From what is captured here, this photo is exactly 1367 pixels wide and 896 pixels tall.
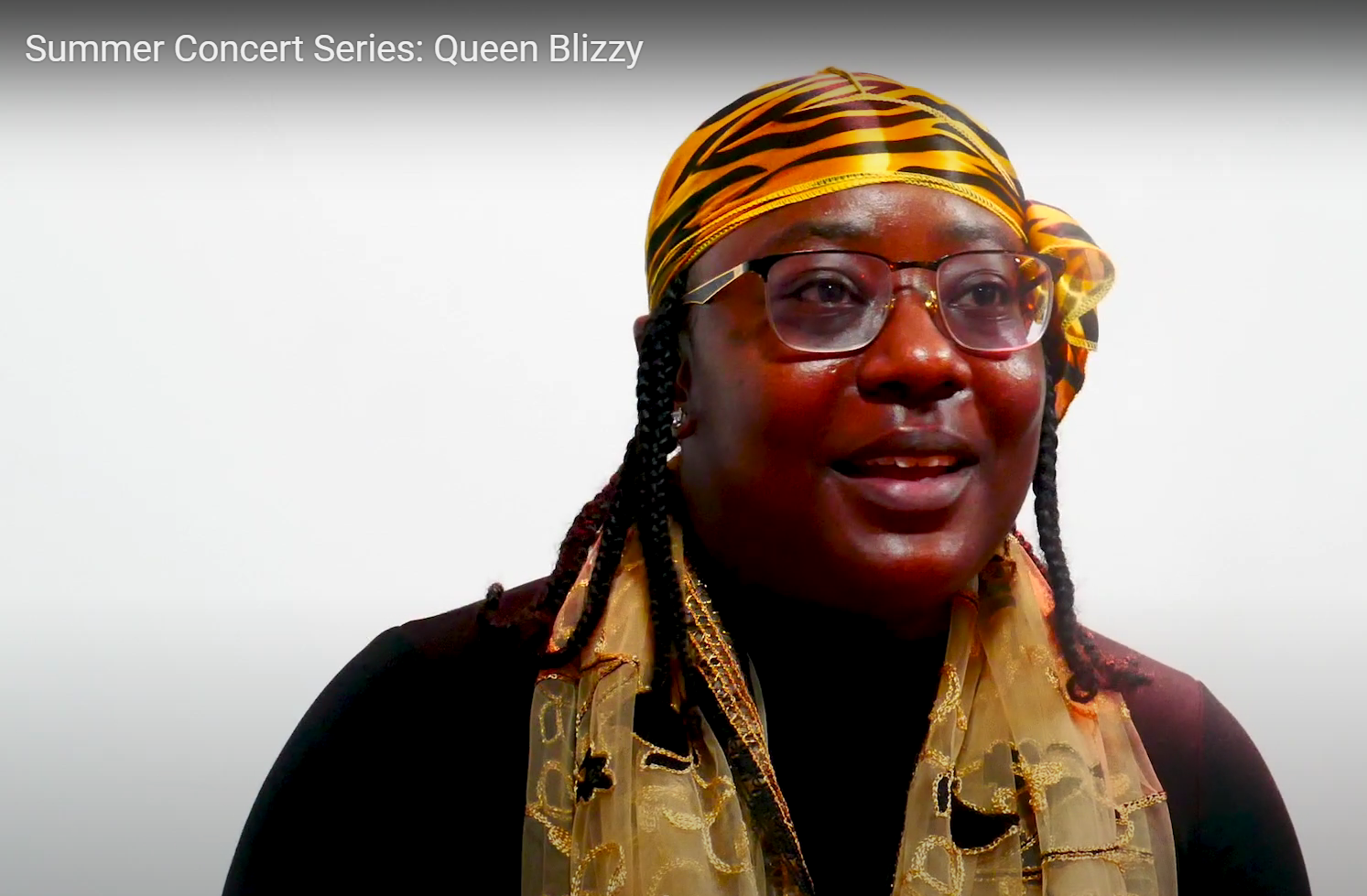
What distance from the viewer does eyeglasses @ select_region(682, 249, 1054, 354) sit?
971 millimetres

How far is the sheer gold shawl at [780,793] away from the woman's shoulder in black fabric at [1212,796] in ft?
0.17

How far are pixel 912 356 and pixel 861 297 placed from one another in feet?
0.23

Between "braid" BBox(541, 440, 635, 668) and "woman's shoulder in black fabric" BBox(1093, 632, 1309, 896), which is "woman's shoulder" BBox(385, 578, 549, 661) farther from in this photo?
"woman's shoulder in black fabric" BBox(1093, 632, 1309, 896)

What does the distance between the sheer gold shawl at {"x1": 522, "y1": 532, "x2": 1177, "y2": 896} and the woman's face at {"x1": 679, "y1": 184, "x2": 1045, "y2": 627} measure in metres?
0.12

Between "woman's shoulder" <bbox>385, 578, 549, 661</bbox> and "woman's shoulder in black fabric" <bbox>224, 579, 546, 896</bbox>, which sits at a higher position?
Result: "woman's shoulder" <bbox>385, 578, 549, 661</bbox>

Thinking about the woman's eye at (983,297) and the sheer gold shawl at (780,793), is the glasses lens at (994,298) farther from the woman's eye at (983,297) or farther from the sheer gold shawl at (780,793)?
the sheer gold shawl at (780,793)

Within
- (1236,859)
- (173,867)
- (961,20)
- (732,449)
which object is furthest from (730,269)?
(173,867)

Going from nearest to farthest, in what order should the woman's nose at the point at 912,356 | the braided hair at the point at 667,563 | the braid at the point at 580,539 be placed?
1. the woman's nose at the point at 912,356
2. the braided hair at the point at 667,563
3. the braid at the point at 580,539

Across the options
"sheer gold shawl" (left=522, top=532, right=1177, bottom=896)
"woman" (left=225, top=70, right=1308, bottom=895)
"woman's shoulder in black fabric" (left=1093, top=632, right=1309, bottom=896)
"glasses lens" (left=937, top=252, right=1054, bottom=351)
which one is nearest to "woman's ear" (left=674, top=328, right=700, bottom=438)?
"woman" (left=225, top=70, right=1308, bottom=895)

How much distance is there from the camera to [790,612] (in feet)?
3.53

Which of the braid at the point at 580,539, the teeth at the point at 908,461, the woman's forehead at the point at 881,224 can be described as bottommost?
the braid at the point at 580,539

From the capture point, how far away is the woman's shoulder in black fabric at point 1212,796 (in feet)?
3.71

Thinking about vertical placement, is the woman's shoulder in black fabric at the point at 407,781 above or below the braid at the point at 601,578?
below

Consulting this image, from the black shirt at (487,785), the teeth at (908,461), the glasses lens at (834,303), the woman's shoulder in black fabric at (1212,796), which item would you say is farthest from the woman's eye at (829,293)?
the woman's shoulder in black fabric at (1212,796)
